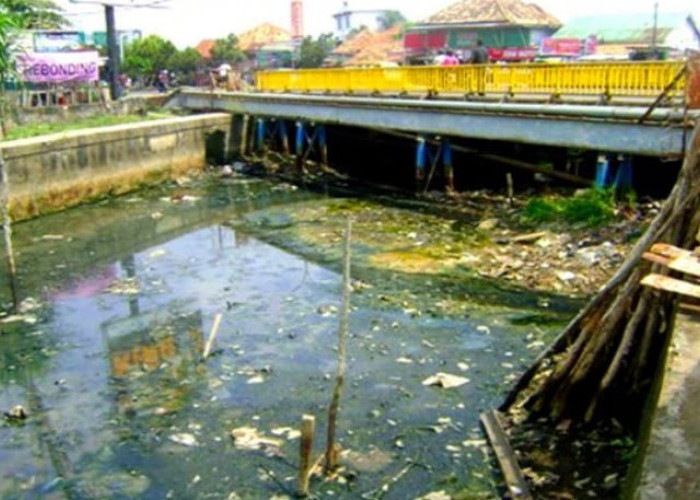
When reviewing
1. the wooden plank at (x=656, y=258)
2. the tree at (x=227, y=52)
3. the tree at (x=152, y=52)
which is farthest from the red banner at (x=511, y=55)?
the tree at (x=227, y=52)

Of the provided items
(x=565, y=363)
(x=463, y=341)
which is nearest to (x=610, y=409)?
(x=565, y=363)

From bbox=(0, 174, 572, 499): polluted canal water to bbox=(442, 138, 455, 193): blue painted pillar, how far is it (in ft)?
11.6

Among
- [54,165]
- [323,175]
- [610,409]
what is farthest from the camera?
[323,175]

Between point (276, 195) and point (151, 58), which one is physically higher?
point (151, 58)

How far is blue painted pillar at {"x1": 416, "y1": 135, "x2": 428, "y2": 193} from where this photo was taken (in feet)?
57.4

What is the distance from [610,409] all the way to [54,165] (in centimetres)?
1488

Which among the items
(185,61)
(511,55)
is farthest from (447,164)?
(185,61)

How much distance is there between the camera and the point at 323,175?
21.6 meters

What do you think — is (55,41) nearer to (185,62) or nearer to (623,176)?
(623,176)

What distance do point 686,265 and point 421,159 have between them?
12.1 meters

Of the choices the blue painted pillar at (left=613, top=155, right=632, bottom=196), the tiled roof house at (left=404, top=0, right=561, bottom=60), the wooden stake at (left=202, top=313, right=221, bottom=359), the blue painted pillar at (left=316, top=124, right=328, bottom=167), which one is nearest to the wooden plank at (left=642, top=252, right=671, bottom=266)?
the wooden stake at (left=202, top=313, right=221, bottom=359)

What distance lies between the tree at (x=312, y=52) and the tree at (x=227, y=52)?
425cm

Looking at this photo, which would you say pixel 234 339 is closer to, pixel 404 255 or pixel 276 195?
pixel 404 255

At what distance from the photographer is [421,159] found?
57.8 ft
